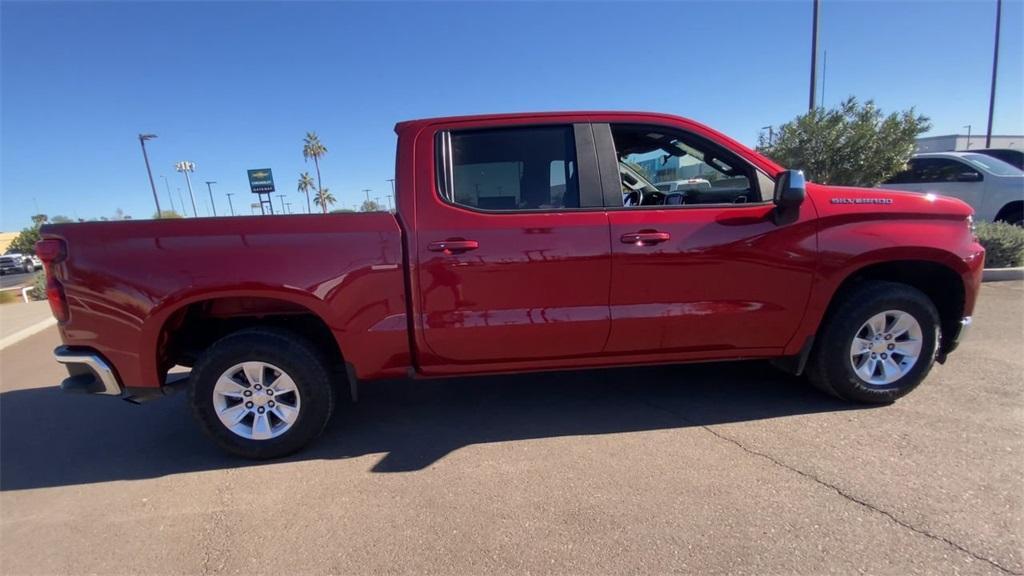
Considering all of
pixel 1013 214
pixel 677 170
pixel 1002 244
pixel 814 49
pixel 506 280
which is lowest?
pixel 1002 244

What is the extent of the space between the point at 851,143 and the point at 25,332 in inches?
577

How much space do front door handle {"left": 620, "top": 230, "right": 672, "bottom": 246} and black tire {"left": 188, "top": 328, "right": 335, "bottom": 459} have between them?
203 centimetres

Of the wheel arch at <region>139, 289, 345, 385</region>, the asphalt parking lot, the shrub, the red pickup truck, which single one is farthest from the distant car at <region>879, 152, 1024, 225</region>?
the wheel arch at <region>139, 289, 345, 385</region>

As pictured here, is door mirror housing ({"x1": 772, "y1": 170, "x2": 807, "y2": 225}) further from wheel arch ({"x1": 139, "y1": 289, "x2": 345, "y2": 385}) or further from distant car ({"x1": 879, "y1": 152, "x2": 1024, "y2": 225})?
distant car ({"x1": 879, "y1": 152, "x2": 1024, "y2": 225})

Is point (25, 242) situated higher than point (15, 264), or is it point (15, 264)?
point (25, 242)

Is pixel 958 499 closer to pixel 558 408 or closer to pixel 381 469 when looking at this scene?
pixel 558 408

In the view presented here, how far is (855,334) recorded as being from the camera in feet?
10.5

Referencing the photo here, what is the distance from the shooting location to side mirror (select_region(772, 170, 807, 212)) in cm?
279

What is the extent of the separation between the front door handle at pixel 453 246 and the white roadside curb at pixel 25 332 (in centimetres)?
720

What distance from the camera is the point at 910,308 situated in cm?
320

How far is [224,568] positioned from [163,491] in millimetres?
942

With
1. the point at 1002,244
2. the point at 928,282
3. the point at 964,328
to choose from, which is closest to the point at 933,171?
the point at 1002,244

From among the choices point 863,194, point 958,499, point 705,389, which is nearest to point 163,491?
point 705,389

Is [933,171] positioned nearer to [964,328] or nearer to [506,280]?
[964,328]
